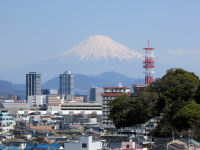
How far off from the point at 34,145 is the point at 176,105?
1616 centimetres

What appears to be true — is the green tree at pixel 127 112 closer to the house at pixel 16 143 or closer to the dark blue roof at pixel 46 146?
the house at pixel 16 143

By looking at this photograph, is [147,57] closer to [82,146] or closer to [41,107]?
[82,146]

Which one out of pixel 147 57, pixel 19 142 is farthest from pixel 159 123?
pixel 147 57

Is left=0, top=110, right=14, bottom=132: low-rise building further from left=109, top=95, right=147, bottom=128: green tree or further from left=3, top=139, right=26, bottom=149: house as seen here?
left=3, top=139, right=26, bottom=149: house

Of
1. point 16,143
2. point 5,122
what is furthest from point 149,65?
point 16,143

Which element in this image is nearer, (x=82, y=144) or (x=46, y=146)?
(x=82, y=144)

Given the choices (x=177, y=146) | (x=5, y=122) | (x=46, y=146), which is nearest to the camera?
(x=177, y=146)

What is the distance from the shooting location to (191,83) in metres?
61.4

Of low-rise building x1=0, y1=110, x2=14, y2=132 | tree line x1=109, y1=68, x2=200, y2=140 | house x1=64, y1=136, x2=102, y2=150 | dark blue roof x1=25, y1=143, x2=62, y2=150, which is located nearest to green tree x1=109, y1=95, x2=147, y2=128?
tree line x1=109, y1=68, x2=200, y2=140

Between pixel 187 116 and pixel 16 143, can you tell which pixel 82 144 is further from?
pixel 187 116

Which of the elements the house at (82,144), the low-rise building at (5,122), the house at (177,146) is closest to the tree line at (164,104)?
the house at (177,146)

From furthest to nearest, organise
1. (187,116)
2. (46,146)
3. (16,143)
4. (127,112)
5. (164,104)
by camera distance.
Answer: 1. (127,112)
2. (164,104)
3. (187,116)
4. (16,143)
5. (46,146)

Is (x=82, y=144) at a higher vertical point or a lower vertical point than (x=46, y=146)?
higher

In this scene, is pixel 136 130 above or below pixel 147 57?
below
